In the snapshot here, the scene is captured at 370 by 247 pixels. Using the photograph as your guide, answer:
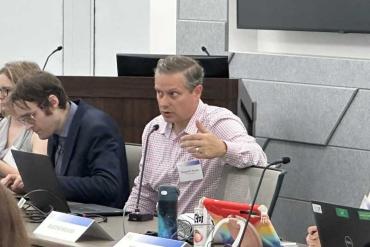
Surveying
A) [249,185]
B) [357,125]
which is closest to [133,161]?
[249,185]

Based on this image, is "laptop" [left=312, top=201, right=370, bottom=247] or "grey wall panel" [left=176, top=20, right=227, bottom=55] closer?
"laptop" [left=312, top=201, right=370, bottom=247]

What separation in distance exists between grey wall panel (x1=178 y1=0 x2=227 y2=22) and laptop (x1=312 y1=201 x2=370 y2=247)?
12.5ft

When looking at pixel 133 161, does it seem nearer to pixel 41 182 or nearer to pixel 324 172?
pixel 41 182

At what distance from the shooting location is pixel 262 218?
3.04 m

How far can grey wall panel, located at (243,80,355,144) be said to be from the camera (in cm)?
591

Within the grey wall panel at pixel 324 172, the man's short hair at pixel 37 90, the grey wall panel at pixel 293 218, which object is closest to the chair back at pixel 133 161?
the man's short hair at pixel 37 90

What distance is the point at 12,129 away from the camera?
5.11m

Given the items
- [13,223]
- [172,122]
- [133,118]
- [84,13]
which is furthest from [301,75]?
[13,223]

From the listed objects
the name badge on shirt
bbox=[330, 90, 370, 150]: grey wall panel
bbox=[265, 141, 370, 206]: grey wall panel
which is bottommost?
bbox=[265, 141, 370, 206]: grey wall panel

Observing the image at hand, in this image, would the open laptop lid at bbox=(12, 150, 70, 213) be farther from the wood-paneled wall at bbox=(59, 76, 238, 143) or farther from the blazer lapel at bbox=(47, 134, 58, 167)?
the wood-paneled wall at bbox=(59, 76, 238, 143)

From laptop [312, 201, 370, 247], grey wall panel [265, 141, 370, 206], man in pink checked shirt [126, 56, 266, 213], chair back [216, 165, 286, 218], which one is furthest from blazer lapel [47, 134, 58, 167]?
grey wall panel [265, 141, 370, 206]

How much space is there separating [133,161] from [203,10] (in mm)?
2613

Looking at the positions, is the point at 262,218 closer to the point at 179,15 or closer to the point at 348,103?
the point at 348,103

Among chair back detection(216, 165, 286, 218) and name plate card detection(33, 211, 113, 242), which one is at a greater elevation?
chair back detection(216, 165, 286, 218)
